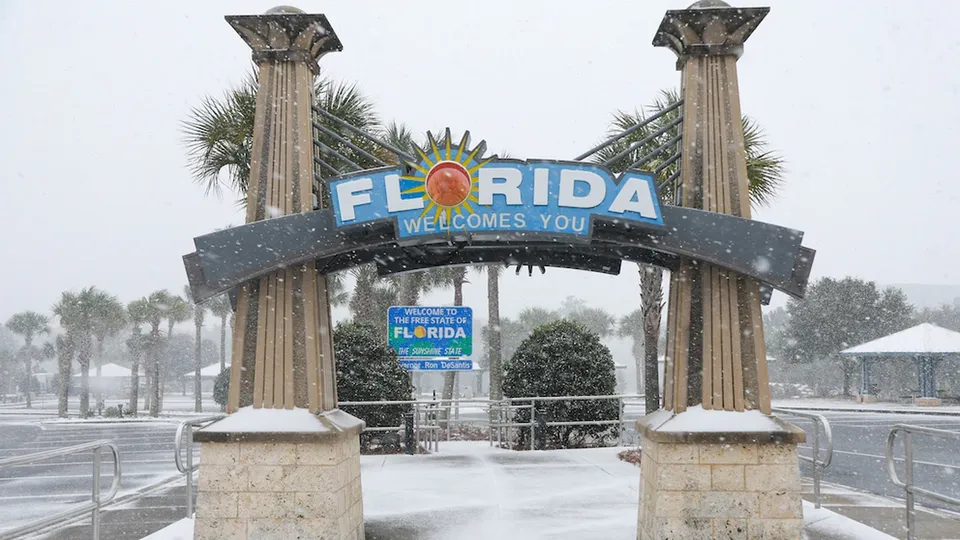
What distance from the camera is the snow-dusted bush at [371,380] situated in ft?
49.7

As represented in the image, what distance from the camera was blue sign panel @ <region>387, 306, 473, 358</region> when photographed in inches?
573

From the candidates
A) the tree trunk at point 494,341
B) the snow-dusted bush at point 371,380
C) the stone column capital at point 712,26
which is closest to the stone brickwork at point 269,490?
the stone column capital at point 712,26

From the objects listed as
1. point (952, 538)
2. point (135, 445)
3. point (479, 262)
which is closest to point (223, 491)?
point (479, 262)

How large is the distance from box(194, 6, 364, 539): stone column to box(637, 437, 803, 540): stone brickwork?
9.04 ft

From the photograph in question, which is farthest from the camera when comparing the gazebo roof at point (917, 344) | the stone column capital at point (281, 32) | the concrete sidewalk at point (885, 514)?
the gazebo roof at point (917, 344)

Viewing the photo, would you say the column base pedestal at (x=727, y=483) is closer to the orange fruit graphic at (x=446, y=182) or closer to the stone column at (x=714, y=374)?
the stone column at (x=714, y=374)

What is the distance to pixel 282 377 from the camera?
6484mm

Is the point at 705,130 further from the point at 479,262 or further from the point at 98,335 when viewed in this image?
the point at 98,335

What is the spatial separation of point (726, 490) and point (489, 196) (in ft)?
10.2

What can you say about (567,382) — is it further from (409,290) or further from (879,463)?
(409,290)

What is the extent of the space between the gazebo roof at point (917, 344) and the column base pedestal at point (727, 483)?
112 feet

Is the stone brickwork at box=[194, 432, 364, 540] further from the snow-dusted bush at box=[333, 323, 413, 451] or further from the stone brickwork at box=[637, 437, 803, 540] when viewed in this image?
the snow-dusted bush at box=[333, 323, 413, 451]

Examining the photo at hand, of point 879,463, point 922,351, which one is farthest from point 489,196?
point 922,351

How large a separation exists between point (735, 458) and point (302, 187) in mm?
4341
